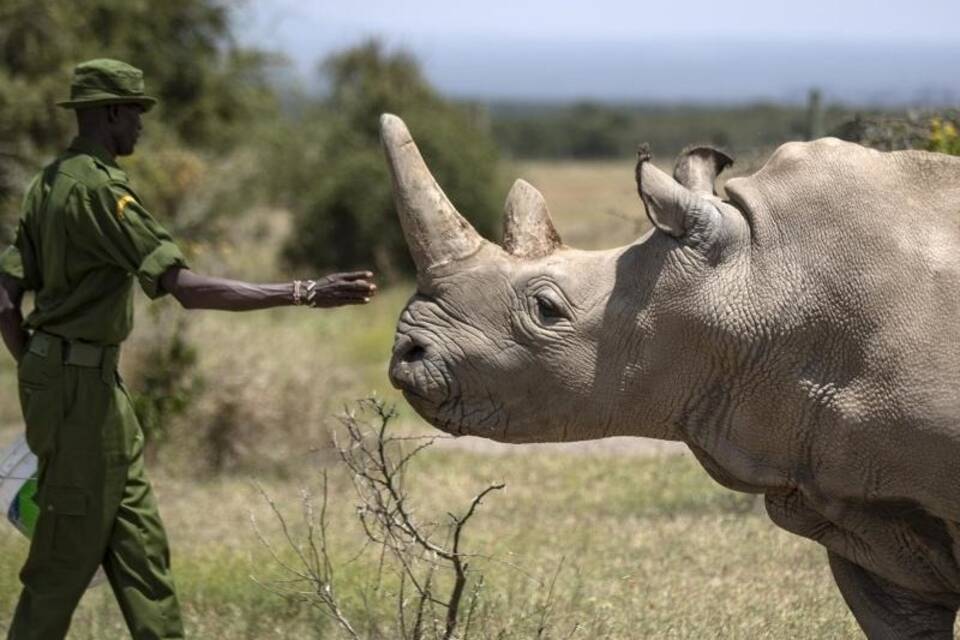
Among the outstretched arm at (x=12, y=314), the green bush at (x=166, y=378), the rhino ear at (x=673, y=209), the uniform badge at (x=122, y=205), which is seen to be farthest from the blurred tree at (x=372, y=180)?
the rhino ear at (x=673, y=209)

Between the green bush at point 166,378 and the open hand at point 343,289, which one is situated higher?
the open hand at point 343,289

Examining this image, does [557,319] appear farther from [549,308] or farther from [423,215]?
[423,215]

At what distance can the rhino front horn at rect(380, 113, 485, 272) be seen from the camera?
197 inches

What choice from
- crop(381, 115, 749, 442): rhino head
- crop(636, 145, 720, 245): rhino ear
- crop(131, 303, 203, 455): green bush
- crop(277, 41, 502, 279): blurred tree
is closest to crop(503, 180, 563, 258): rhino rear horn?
crop(381, 115, 749, 442): rhino head

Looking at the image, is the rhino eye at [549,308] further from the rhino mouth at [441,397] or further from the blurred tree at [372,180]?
the blurred tree at [372,180]

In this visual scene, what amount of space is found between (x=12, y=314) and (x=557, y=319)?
2155mm

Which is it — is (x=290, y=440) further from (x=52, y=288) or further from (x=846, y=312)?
(x=846, y=312)

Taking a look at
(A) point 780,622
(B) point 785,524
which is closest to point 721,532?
(A) point 780,622

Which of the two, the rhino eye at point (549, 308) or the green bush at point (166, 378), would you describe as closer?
the rhino eye at point (549, 308)

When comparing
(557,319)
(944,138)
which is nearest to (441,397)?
(557,319)

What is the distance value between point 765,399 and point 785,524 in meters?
→ 0.42

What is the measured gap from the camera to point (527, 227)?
509 cm

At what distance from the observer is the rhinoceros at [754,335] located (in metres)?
4.60

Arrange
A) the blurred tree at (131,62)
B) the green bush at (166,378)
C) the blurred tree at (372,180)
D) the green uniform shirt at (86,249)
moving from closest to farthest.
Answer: the green uniform shirt at (86,249), the green bush at (166,378), the blurred tree at (131,62), the blurred tree at (372,180)
